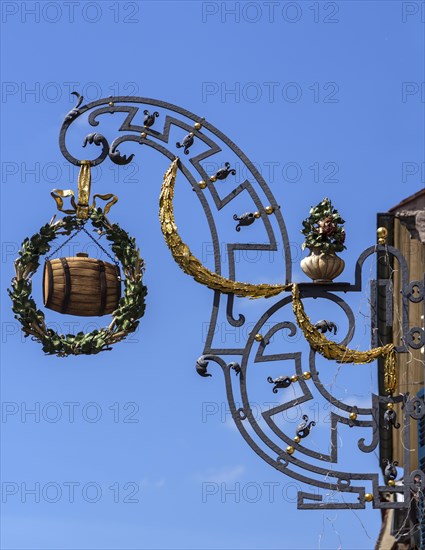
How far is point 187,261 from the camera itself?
12.7 metres

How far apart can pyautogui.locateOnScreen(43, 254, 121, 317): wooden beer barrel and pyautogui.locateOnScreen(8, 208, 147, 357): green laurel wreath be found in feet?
0.37

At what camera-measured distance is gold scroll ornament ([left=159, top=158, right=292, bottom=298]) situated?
41.4 ft

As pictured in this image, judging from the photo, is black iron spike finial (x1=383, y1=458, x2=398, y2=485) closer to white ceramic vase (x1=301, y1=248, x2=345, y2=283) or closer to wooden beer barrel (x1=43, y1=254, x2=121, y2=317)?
white ceramic vase (x1=301, y1=248, x2=345, y2=283)

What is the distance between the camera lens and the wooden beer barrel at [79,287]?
501 inches

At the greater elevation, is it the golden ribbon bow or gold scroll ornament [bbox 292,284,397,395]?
the golden ribbon bow

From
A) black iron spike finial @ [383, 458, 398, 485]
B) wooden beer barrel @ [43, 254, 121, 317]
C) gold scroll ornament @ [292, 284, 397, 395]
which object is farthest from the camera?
wooden beer barrel @ [43, 254, 121, 317]

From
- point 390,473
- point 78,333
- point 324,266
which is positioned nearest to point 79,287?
point 78,333

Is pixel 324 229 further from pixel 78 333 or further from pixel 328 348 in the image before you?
pixel 78 333

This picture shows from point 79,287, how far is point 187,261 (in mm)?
830

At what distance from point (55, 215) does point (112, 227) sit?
0.46 m

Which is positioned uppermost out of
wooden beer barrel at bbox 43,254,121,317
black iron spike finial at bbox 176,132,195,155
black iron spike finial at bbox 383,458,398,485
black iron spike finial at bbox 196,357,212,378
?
black iron spike finial at bbox 176,132,195,155

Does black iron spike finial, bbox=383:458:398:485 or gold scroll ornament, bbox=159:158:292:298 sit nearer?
black iron spike finial, bbox=383:458:398:485

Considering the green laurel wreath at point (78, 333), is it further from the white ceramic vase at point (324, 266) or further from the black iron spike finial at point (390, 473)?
the black iron spike finial at point (390, 473)

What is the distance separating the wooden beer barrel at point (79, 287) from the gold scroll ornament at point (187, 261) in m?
0.55
